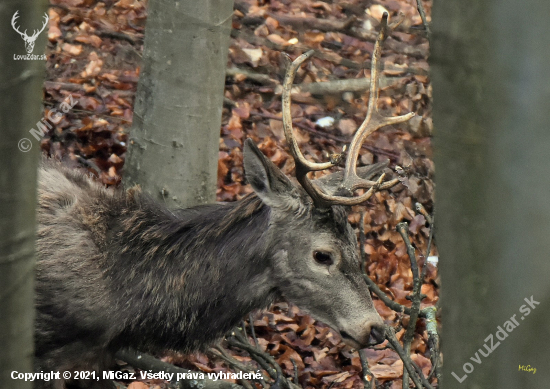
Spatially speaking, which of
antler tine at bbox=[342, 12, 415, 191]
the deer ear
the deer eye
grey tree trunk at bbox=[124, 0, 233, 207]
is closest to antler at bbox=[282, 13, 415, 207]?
antler tine at bbox=[342, 12, 415, 191]

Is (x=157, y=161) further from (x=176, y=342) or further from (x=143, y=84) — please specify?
(x=176, y=342)

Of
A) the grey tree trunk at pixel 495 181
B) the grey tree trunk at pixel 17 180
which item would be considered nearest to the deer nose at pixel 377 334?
the grey tree trunk at pixel 495 181

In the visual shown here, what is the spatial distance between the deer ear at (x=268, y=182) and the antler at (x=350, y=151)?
15 centimetres

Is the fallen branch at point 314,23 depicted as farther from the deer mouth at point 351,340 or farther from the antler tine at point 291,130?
the deer mouth at point 351,340

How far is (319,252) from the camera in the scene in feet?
15.0

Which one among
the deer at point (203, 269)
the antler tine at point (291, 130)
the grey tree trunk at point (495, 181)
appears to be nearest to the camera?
the grey tree trunk at point (495, 181)

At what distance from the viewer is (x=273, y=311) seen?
255 inches

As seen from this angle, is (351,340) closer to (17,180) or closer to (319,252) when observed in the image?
(319,252)

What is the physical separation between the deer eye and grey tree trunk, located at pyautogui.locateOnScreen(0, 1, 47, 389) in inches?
103

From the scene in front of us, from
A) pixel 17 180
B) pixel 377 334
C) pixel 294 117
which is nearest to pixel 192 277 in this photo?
pixel 377 334

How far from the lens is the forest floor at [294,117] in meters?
6.13

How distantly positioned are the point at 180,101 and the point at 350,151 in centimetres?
139

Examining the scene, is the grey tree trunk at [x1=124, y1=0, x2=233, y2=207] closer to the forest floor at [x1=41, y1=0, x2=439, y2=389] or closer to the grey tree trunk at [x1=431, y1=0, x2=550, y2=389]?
the forest floor at [x1=41, y1=0, x2=439, y2=389]

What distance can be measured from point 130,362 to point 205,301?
100 centimetres
